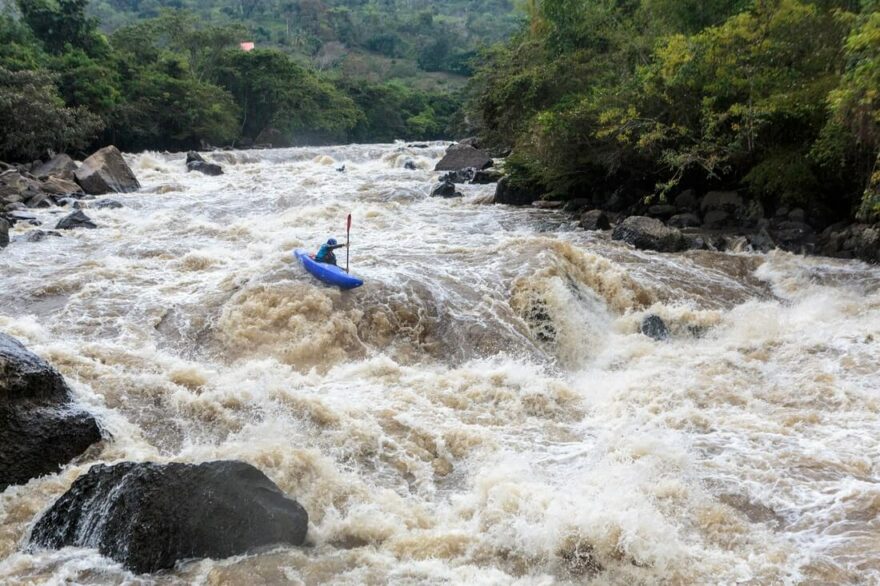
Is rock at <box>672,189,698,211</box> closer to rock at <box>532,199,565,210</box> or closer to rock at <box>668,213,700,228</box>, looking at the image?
rock at <box>668,213,700,228</box>

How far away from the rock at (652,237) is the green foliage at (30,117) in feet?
59.3

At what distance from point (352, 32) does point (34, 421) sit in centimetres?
8212

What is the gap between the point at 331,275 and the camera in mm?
8703

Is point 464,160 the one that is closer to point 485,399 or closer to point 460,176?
point 460,176

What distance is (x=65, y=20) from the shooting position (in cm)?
3002

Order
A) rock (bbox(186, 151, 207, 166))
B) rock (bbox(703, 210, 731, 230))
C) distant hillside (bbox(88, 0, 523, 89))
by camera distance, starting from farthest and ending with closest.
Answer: distant hillside (bbox(88, 0, 523, 89))
rock (bbox(186, 151, 207, 166))
rock (bbox(703, 210, 731, 230))

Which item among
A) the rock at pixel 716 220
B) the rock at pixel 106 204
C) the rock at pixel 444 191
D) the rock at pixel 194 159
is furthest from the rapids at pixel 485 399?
the rock at pixel 194 159

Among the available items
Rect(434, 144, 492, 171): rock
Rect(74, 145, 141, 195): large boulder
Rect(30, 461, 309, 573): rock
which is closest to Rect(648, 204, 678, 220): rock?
Rect(434, 144, 492, 171): rock

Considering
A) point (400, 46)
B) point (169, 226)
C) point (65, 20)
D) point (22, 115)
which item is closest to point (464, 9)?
point (400, 46)

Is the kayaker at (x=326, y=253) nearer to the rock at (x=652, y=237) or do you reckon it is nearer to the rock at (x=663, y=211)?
the rock at (x=652, y=237)

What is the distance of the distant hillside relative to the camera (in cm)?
7494

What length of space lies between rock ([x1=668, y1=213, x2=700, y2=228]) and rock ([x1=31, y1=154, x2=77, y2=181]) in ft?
52.2

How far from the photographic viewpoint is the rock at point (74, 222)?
13.4 metres

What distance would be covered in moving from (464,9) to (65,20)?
8382cm
